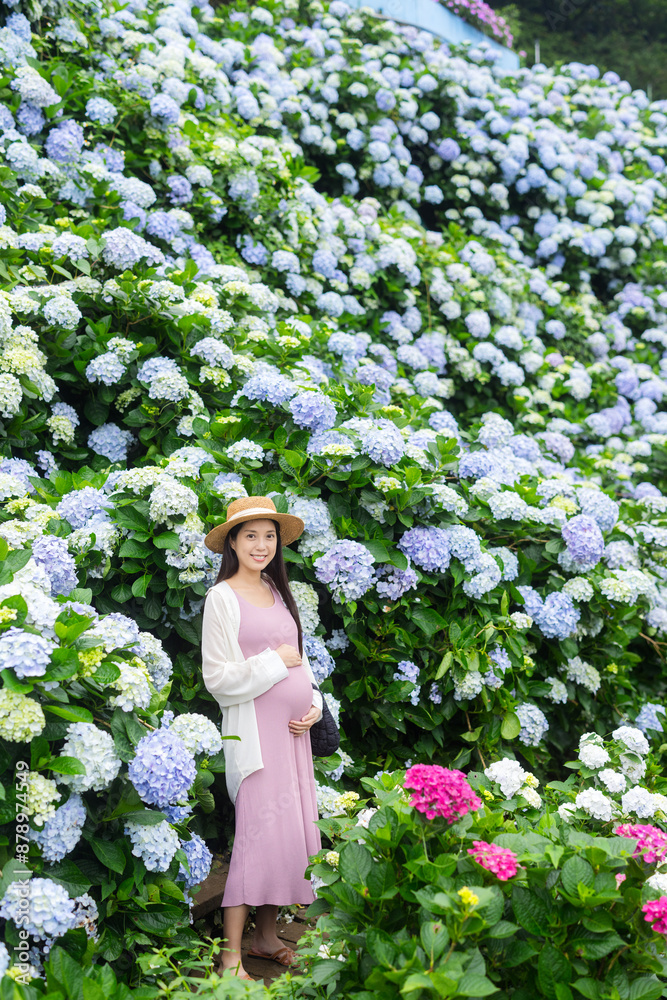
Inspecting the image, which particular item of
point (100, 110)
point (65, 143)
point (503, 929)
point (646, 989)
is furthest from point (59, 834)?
point (100, 110)

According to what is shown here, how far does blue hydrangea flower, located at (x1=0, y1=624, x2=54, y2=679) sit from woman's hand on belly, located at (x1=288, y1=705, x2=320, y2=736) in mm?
893


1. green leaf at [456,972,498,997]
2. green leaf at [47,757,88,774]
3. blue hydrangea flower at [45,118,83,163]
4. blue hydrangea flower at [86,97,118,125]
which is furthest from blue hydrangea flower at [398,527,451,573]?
blue hydrangea flower at [86,97,118,125]

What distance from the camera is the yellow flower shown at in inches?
53.9

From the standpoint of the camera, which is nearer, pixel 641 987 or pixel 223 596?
pixel 641 987

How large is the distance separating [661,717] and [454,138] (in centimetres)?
602

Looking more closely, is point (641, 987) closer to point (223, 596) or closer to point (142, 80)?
point (223, 596)

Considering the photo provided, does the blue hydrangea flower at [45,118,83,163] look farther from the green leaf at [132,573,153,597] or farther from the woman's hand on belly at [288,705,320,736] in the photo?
the woman's hand on belly at [288,705,320,736]

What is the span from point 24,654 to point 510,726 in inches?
79.3

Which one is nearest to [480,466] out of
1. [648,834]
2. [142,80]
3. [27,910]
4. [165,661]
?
[165,661]

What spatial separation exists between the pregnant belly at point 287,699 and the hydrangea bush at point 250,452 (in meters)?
0.21

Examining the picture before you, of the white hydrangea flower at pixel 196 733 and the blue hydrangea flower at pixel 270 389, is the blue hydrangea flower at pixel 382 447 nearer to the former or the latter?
the blue hydrangea flower at pixel 270 389

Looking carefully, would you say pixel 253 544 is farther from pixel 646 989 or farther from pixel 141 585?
pixel 646 989

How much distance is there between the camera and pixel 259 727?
2242 mm

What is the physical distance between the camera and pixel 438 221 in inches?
294
